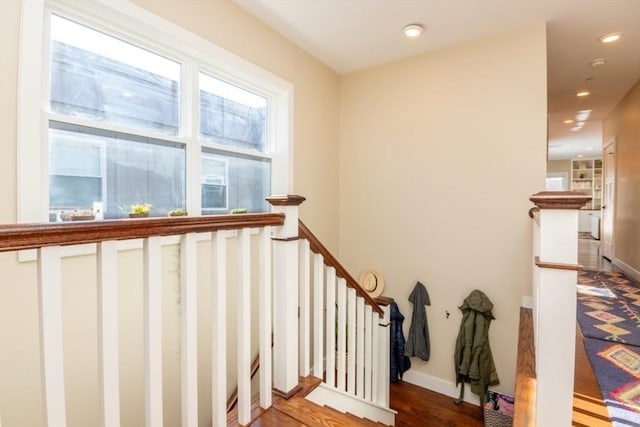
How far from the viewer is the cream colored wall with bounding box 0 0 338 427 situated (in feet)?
4.59

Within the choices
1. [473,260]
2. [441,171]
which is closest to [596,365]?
[473,260]

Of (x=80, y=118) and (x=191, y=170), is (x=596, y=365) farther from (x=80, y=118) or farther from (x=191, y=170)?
(x=80, y=118)

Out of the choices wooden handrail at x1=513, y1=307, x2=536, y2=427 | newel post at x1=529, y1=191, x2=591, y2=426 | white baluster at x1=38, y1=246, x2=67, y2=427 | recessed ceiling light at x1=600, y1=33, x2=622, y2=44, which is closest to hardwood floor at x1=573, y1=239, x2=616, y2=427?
wooden handrail at x1=513, y1=307, x2=536, y2=427

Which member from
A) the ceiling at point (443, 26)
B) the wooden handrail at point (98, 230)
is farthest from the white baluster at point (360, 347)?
the ceiling at point (443, 26)

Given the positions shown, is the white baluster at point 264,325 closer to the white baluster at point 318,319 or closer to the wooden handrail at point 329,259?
the wooden handrail at point 329,259

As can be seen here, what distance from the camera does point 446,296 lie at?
3053 millimetres

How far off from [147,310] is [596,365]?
99.1 inches

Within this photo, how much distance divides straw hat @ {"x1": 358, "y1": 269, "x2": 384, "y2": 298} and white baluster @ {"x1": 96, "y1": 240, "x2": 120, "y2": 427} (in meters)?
2.76

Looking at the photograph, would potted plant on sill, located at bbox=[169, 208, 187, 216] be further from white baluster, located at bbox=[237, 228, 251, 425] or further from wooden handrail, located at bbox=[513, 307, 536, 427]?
wooden handrail, located at bbox=[513, 307, 536, 427]

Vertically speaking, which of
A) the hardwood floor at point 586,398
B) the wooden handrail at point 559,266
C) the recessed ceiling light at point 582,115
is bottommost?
the hardwood floor at point 586,398

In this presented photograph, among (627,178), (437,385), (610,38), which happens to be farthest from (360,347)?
(627,178)

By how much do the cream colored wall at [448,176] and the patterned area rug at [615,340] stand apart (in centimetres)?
58

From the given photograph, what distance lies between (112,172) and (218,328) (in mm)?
1287

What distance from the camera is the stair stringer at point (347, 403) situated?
1.68 meters
